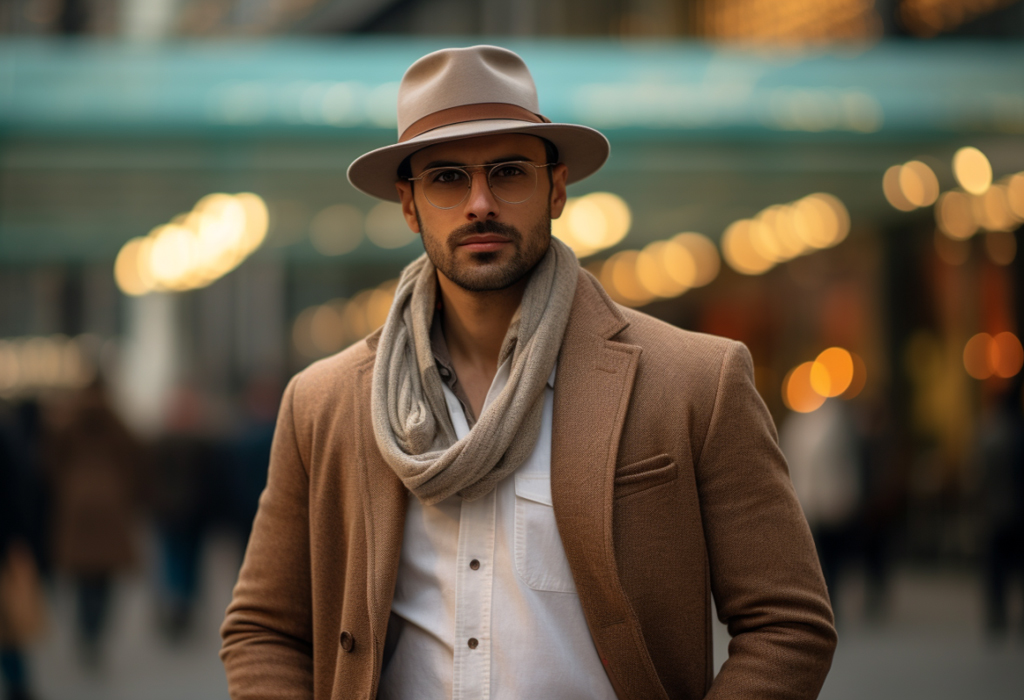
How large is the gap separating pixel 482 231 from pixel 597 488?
56 centimetres

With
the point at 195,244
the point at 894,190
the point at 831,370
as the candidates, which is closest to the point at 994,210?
the point at 894,190

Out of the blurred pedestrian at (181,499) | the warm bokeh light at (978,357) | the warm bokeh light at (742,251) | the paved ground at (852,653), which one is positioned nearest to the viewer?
the paved ground at (852,653)

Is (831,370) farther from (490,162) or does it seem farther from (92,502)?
(490,162)

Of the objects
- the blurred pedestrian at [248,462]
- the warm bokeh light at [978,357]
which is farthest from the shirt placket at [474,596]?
the warm bokeh light at [978,357]

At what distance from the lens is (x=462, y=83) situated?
2100 mm

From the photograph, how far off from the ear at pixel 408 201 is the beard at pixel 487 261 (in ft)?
0.43

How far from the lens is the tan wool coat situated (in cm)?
190

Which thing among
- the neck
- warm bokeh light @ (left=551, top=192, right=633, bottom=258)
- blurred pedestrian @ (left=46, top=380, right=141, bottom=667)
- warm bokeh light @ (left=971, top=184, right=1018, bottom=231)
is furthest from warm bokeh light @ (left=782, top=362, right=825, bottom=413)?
the neck

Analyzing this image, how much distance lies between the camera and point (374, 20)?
19.3 meters

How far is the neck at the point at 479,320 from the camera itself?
2213mm

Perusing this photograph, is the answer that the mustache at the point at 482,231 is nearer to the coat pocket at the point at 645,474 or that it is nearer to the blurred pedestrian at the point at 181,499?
the coat pocket at the point at 645,474

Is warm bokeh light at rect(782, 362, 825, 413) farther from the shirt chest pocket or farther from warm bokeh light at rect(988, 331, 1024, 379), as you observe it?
the shirt chest pocket

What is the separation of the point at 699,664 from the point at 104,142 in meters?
7.52

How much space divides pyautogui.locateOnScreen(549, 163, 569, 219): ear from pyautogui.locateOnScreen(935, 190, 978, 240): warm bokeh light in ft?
26.3
